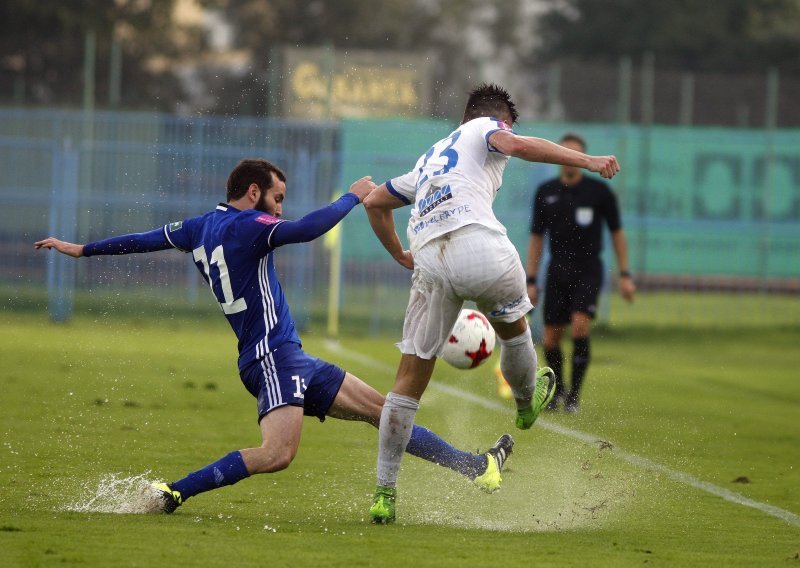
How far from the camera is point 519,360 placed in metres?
6.91

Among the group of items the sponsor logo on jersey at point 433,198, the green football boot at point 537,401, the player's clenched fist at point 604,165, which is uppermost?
the player's clenched fist at point 604,165

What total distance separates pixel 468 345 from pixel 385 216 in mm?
884

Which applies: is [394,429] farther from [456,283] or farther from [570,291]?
[570,291]

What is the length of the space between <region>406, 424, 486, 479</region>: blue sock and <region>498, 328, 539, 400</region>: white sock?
0.45 m

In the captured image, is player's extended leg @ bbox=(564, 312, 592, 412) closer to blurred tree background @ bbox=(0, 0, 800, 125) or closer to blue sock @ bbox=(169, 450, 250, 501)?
blue sock @ bbox=(169, 450, 250, 501)

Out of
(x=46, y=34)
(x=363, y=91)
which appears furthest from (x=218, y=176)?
(x=46, y=34)

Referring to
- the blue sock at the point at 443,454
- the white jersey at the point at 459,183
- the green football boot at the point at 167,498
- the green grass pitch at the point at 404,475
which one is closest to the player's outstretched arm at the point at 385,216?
the white jersey at the point at 459,183

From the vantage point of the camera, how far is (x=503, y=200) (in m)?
22.0

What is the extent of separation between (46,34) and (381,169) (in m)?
18.6

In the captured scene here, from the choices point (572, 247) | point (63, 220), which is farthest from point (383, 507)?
point (63, 220)

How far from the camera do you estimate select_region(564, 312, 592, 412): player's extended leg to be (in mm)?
11484

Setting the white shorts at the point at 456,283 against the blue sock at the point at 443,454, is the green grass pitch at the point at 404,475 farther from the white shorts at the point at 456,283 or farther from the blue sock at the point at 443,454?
the white shorts at the point at 456,283

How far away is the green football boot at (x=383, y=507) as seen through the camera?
639 cm

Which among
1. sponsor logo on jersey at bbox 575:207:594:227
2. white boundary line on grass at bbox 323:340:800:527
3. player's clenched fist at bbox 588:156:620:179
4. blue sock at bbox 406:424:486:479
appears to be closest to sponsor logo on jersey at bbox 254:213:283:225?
blue sock at bbox 406:424:486:479
